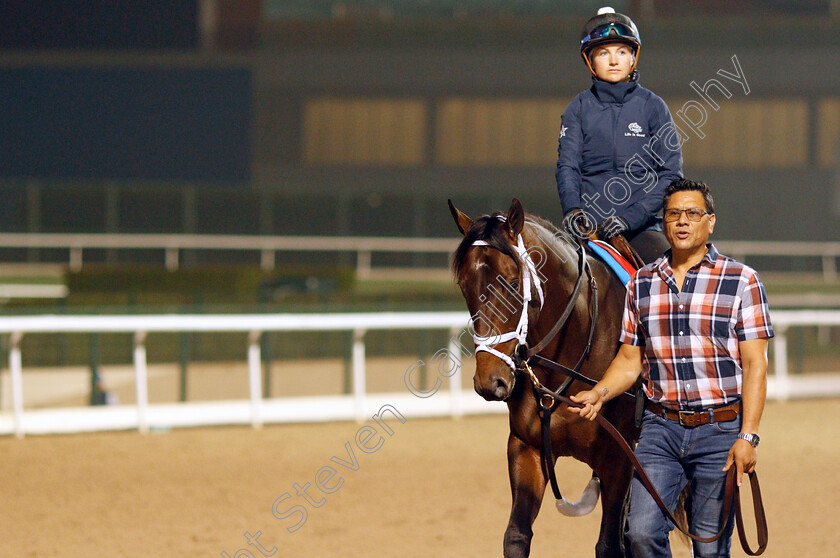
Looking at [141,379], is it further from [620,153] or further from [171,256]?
[171,256]

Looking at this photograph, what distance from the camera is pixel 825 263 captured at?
19.8m

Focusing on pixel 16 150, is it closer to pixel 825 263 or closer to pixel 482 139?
pixel 482 139

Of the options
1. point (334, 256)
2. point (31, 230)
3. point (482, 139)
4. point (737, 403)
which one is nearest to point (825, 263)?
point (482, 139)

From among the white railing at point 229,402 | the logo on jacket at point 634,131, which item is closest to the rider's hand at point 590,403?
the logo on jacket at point 634,131

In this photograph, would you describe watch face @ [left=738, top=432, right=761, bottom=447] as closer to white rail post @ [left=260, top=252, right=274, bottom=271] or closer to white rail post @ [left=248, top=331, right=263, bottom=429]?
white rail post @ [left=248, top=331, right=263, bottom=429]

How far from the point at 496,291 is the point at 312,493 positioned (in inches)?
135

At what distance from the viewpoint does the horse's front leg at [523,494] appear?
3643mm

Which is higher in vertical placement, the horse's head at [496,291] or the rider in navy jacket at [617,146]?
the rider in navy jacket at [617,146]

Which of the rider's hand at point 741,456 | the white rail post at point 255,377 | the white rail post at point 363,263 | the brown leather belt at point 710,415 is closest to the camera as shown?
the rider's hand at point 741,456

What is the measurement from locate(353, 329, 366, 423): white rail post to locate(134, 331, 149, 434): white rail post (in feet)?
5.87

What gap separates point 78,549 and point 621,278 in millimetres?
2896

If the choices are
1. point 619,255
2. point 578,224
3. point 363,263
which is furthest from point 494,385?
point 363,263

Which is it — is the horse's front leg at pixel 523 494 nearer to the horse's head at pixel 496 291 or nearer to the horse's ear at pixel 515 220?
the horse's head at pixel 496 291

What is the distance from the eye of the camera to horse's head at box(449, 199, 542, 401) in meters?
3.34
